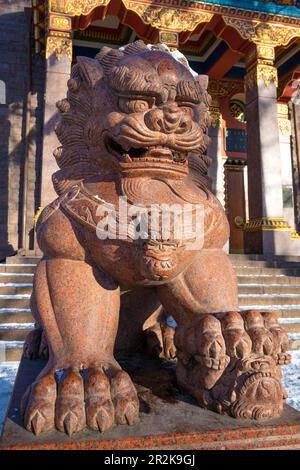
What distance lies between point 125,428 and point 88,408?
133 millimetres

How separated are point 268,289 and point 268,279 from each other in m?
0.53

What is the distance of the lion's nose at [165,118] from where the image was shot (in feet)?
4.51

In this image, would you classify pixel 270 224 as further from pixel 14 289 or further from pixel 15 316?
pixel 15 316

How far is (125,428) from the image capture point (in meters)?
1.19

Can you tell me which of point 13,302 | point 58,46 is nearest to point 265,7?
point 58,46

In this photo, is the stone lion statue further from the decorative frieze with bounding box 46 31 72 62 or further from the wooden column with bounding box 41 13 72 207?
the decorative frieze with bounding box 46 31 72 62

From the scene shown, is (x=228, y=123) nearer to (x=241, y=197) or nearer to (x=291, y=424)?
(x=241, y=197)

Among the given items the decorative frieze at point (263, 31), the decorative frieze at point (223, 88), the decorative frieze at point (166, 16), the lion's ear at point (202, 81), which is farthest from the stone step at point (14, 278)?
the decorative frieze at point (223, 88)

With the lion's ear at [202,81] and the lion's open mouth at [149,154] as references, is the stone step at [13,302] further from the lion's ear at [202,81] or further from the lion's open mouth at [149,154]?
the lion's ear at [202,81]

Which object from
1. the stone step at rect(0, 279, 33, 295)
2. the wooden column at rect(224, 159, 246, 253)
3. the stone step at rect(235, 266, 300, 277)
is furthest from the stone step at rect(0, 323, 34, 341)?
the wooden column at rect(224, 159, 246, 253)

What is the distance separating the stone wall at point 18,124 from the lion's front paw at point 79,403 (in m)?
8.69

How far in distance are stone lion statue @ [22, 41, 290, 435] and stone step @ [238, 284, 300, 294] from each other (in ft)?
12.1
